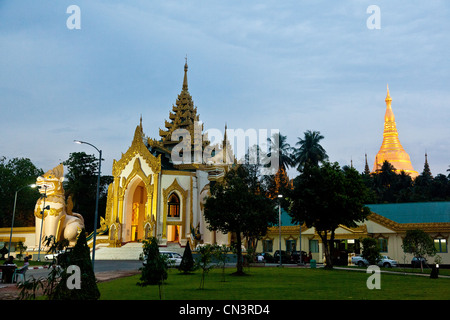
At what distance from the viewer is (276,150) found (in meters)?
63.3

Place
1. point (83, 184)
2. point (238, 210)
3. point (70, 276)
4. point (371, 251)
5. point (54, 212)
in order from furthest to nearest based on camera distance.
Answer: point (83, 184) < point (54, 212) < point (371, 251) < point (238, 210) < point (70, 276)

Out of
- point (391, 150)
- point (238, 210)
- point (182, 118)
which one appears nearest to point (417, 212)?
point (238, 210)

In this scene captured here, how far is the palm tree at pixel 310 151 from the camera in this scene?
61188 millimetres

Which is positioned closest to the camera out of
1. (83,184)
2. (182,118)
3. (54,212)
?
(54,212)

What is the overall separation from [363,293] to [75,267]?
382 inches

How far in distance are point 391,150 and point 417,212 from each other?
60.8 m

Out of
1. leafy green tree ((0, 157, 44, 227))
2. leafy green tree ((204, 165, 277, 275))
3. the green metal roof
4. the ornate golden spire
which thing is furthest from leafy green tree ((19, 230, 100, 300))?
leafy green tree ((0, 157, 44, 227))

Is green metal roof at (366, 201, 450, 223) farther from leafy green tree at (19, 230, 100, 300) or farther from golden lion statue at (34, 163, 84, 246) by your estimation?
leafy green tree at (19, 230, 100, 300)

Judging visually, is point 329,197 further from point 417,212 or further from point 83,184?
point 83,184

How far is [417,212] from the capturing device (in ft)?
144

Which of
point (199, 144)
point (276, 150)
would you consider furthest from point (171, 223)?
point (276, 150)

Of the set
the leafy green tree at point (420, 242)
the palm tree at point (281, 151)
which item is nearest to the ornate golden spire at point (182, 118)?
the palm tree at point (281, 151)

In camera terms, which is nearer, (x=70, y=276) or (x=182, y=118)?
(x=70, y=276)

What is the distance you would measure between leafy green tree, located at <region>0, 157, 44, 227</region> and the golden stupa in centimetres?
7004
